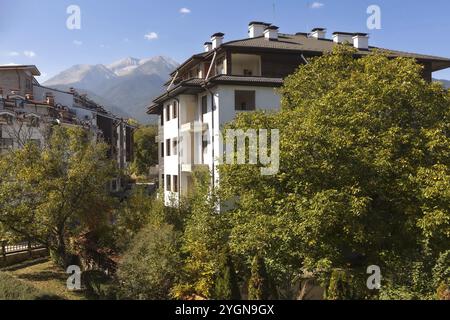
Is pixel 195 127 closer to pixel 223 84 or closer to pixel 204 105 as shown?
pixel 204 105

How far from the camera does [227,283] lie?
53.9 ft

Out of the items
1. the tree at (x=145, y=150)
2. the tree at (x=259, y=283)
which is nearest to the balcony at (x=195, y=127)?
the tree at (x=259, y=283)

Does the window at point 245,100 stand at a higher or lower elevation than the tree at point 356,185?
higher

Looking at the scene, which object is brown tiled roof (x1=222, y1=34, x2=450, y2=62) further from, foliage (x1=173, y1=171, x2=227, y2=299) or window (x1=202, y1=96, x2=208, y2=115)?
foliage (x1=173, y1=171, x2=227, y2=299)

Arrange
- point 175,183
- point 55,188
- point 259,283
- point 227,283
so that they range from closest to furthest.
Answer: point 259,283, point 227,283, point 55,188, point 175,183

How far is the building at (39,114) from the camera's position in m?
37.1

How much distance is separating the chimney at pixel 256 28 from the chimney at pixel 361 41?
6231 mm

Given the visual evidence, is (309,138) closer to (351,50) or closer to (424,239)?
(424,239)

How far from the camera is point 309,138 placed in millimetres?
16453

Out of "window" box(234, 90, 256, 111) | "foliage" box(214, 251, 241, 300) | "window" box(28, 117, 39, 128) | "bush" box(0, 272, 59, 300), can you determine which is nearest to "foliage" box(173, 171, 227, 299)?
"foliage" box(214, 251, 241, 300)

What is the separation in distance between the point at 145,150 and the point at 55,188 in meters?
53.2

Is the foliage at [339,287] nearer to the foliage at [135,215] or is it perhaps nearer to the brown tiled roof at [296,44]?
the foliage at [135,215]

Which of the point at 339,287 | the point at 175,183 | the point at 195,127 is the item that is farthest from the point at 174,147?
the point at 339,287

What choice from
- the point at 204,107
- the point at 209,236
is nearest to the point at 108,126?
the point at 204,107
